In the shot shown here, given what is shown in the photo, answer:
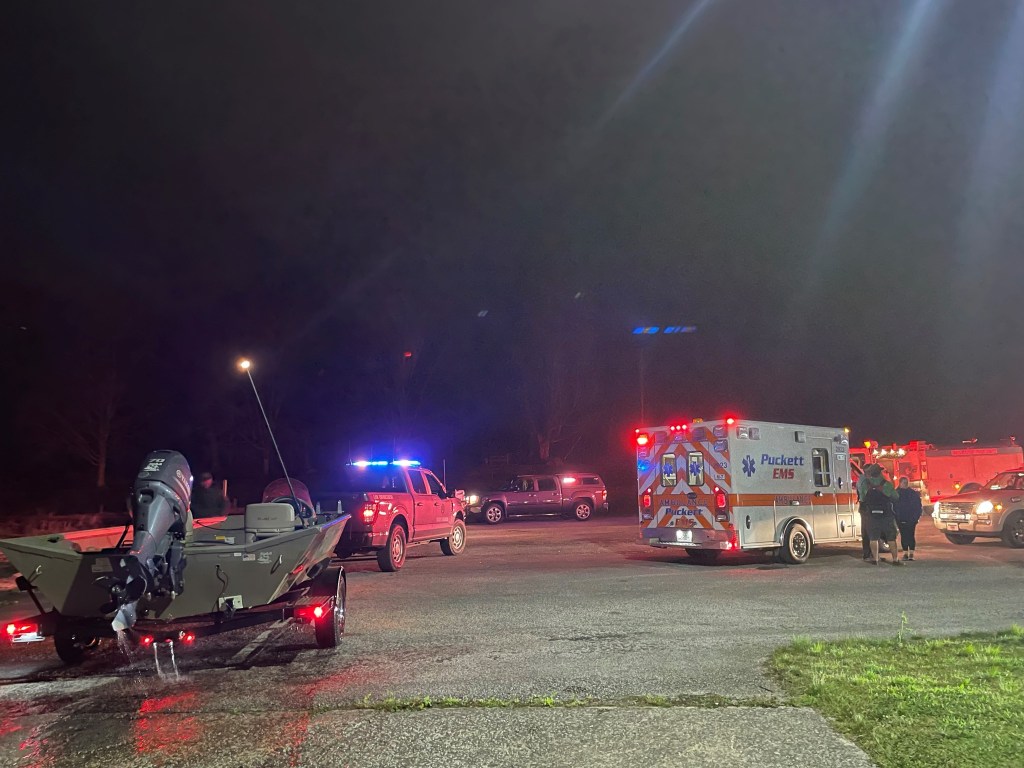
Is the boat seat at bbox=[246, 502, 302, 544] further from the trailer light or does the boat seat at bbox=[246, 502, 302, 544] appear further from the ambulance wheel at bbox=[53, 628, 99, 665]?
the trailer light

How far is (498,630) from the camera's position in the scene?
8.20 m

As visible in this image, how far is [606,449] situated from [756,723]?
5292 centimetres

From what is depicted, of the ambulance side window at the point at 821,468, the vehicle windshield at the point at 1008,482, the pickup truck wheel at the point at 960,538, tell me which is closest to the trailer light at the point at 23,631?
the ambulance side window at the point at 821,468

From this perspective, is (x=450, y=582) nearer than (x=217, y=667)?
No

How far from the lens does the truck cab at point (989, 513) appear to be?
651 inches

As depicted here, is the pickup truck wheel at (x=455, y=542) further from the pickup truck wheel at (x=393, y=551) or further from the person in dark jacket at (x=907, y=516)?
the person in dark jacket at (x=907, y=516)

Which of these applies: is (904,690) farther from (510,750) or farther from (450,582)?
(450,582)

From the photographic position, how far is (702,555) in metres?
15.3

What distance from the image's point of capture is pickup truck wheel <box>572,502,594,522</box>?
30406mm

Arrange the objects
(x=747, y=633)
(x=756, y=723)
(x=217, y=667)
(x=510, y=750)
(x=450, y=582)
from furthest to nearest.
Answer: (x=450, y=582) → (x=747, y=633) → (x=217, y=667) → (x=756, y=723) → (x=510, y=750)

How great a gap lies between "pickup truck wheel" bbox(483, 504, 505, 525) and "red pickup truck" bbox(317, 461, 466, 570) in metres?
12.5

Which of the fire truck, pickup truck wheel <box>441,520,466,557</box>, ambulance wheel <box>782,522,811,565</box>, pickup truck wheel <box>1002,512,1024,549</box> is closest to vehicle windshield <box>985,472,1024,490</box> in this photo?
pickup truck wheel <box>1002,512,1024,549</box>

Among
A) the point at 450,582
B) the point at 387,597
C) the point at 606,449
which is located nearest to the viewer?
the point at 387,597

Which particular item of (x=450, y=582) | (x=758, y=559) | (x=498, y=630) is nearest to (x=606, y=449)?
(x=758, y=559)
